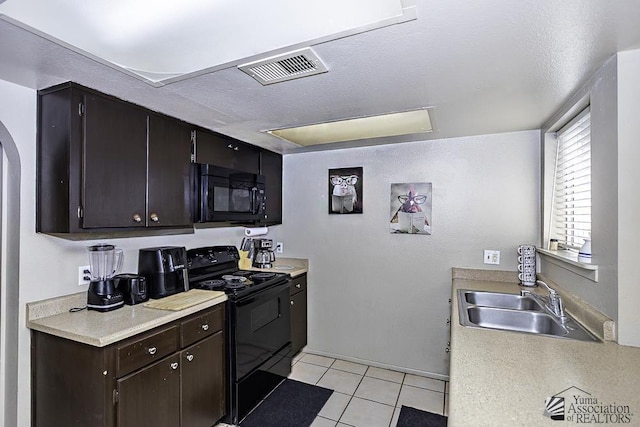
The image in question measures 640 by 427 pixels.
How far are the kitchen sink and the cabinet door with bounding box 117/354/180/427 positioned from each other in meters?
1.63

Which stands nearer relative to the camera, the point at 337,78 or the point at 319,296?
the point at 337,78

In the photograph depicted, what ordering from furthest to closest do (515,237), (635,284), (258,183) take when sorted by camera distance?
(258,183) < (515,237) < (635,284)

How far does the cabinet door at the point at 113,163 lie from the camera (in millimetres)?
1732

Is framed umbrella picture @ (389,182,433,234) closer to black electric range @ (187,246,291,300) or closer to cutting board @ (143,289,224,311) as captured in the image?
black electric range @ (187,246,291,300)

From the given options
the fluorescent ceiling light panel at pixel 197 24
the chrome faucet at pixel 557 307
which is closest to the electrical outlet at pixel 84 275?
the fluorescent ceiling light panel at pixel 197 24

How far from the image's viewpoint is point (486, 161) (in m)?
2.77

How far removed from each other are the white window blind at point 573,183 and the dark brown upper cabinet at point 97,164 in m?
2.61

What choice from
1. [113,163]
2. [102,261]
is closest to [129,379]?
[102,261]

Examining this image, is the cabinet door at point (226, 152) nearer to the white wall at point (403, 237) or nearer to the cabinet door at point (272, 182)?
the cabinet door at point (272, 182)

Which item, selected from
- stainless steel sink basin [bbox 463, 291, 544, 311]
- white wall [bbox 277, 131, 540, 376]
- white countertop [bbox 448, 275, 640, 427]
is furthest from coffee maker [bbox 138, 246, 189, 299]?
stainless steel sink basin [bbox 463, 291, 544, 311]

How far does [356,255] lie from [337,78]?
1.93 m

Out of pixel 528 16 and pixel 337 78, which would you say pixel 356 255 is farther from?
pixel 528 16

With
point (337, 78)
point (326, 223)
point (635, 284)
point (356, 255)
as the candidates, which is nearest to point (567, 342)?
point (635, 284)

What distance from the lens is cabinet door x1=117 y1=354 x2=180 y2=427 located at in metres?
1.62
